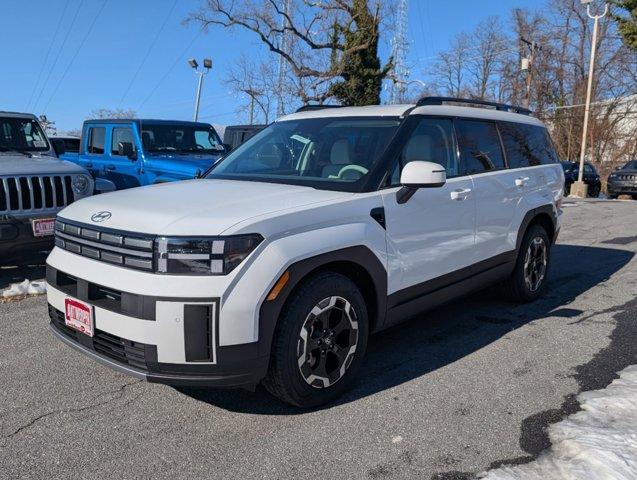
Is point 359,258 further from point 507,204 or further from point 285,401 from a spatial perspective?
point 507,204

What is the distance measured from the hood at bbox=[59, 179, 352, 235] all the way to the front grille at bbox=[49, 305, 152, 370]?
23.5 inches

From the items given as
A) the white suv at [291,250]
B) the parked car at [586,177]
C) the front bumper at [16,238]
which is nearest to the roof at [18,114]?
the front bumper at [16,238]

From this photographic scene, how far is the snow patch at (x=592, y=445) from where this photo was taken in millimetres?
2611

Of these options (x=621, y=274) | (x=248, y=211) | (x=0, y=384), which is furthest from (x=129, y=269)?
(x=621, y=274)

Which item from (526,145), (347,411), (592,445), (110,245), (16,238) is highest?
(526,145)

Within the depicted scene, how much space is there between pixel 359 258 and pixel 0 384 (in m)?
2.52

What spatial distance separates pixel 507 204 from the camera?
495 centimetres

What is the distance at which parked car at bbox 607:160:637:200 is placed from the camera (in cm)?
2052

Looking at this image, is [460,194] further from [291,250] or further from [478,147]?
[291,250]

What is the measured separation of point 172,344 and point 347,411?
1.17 metres

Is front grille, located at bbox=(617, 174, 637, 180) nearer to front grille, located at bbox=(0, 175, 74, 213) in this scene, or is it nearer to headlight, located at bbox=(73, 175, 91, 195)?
headlight, located at bbox=(73, 175, 91, 195)

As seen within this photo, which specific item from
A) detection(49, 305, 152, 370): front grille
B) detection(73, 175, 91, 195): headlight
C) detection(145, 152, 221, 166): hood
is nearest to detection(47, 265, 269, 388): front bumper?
detection(49, 305, 152, 370): front grille

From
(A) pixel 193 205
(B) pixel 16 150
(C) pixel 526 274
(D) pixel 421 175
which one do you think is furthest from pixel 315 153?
(B) pixel 16 150

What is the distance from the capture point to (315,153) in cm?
414
